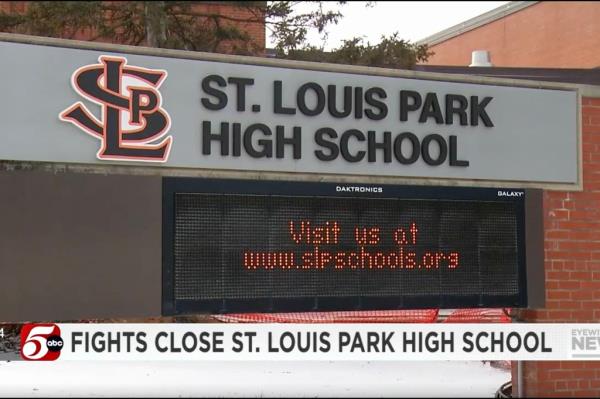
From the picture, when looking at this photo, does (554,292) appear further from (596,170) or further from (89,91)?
(89,91)

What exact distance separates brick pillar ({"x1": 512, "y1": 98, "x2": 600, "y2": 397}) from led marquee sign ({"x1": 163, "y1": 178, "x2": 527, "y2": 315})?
0.51 meters

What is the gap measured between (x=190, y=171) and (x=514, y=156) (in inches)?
126

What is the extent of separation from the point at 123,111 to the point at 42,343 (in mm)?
2043

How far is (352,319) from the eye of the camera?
1277cm

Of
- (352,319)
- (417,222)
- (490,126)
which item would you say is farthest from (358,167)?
(352,319)

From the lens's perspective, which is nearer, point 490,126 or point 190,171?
point 190,171

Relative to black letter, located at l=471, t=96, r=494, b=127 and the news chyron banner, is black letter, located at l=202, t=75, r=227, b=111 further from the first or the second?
black letter, located at l=471, t=96, r=494, b=127

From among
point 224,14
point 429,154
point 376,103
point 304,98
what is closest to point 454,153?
point 429,154

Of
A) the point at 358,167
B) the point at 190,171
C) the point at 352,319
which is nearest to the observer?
the point at 190,171

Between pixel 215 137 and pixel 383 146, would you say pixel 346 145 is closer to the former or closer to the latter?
pixel 383 146

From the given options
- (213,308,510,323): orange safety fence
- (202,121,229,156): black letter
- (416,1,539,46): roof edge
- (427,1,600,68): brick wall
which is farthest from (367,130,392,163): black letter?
(416,1,539,46): roof edge

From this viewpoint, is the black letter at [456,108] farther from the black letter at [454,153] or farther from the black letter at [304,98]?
the black letter at [304,98]

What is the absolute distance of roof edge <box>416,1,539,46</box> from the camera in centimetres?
3034

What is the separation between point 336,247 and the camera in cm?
755
